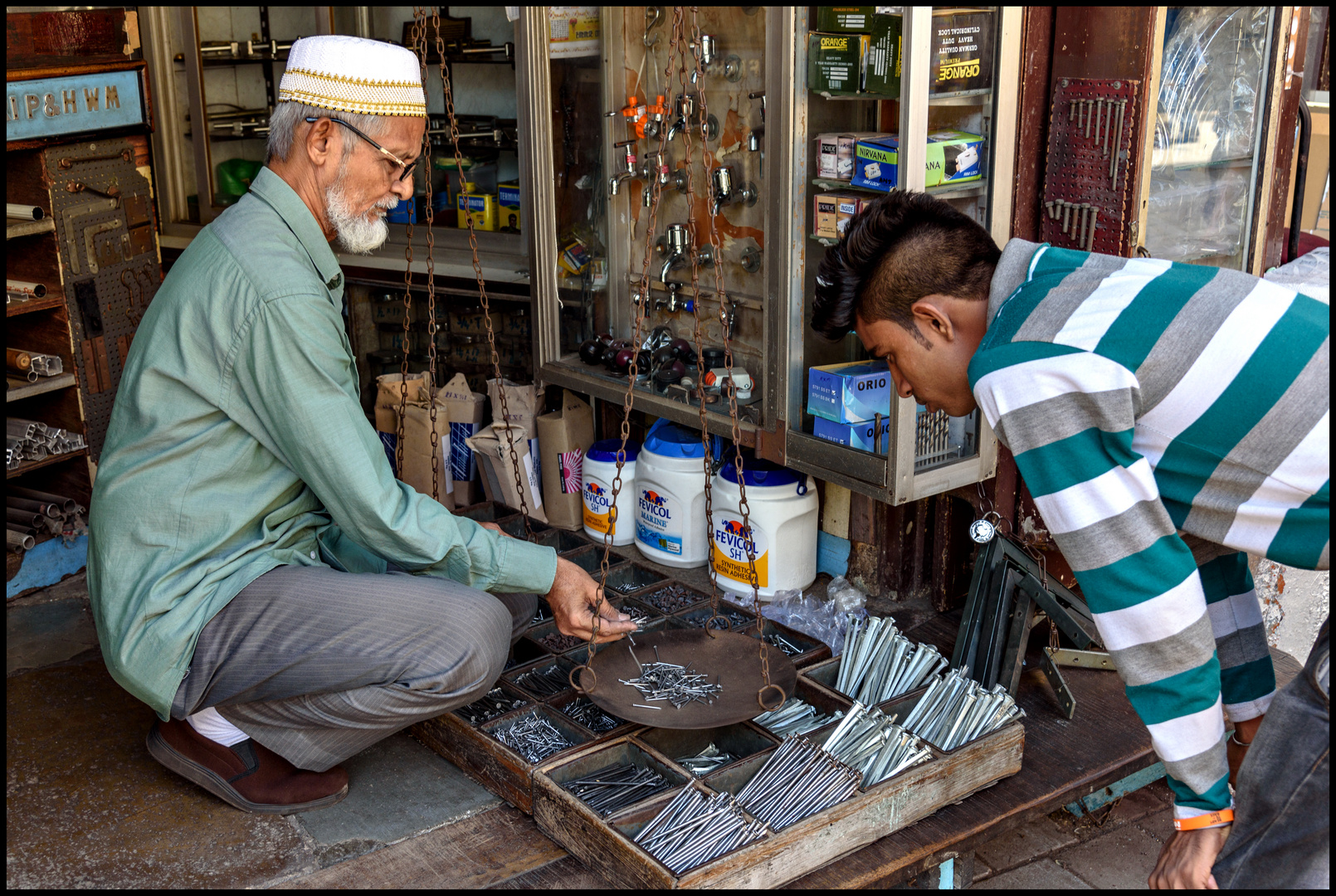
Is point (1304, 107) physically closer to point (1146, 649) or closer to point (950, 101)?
point (950, 101)

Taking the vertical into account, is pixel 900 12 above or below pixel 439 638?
above

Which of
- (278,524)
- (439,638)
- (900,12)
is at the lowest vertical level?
(439,638)

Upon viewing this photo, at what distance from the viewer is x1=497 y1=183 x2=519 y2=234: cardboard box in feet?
16.8

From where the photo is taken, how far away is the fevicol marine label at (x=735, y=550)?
3717 mm

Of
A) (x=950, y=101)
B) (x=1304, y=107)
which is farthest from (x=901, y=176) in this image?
(x=1304, y=107)

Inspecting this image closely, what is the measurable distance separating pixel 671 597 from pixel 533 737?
0.89 meters

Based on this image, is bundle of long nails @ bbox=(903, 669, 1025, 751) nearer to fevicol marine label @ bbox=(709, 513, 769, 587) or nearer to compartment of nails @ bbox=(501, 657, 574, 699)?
compartment of nails @ bbox=(501, 657, 574, 699)

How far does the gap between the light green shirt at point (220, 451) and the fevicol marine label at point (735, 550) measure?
1394 millimetres

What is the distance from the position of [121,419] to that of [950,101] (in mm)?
2247

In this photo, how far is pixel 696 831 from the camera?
2322 mm

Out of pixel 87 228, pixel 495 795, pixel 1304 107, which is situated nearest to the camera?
pixel 495 795

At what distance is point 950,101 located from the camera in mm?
3166

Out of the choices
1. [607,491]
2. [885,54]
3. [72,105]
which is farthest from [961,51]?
[72,105]

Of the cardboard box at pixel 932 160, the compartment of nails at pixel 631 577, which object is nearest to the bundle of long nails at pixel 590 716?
the compartment of nails at pixel 631 577
